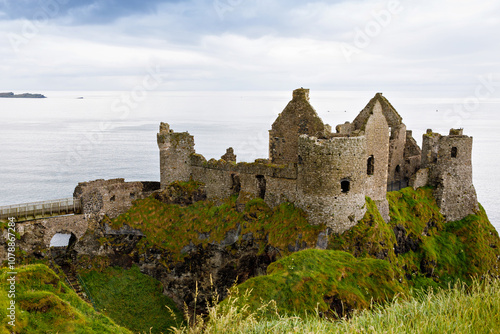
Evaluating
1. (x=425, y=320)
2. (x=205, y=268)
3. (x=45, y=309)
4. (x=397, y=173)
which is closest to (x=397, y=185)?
(x=397, y=173)

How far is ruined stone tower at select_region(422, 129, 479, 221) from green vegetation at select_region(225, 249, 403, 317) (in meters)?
19.2

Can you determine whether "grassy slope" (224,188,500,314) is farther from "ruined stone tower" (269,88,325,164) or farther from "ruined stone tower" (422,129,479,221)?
"ruined stone tower" (269,88,325,164)

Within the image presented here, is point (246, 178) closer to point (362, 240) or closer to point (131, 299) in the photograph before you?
point (362, 240)

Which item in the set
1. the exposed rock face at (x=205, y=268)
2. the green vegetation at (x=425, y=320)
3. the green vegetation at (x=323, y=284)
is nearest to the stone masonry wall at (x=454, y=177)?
the exposed rock face at (x=205, y=268)

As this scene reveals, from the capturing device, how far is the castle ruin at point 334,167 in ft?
88.1

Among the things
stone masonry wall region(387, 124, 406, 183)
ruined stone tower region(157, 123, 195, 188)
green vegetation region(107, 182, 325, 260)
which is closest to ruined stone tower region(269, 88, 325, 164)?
green vegetation region(107, 182, 325, 260)

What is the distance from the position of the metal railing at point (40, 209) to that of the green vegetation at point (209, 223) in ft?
10.8

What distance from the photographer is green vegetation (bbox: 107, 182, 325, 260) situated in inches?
1090

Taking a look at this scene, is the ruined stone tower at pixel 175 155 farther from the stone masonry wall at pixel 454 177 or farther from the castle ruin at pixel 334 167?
the stone masonry wall at pixel 454 177

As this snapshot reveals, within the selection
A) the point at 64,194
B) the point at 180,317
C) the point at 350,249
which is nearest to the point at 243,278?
the point at 180,317

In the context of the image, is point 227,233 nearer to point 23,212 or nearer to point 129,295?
point 129,295

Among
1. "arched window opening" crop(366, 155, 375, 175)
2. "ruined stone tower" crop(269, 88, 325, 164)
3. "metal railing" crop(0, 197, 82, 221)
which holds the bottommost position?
"metal railing" crop(0, 197, 82, 221)

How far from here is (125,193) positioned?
35.4 metres

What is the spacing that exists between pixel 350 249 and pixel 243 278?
785 cm
